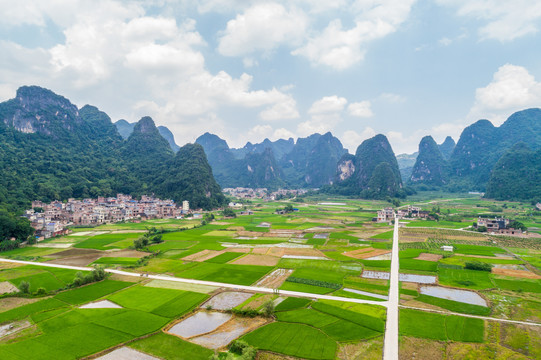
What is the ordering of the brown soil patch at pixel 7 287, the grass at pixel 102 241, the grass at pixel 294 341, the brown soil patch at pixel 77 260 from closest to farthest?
the grass at pixel 294 341 → the brown soil patch at pixel 7 287 → the brown soil patch at pixel 77 260 → the grass at pixel 102 241

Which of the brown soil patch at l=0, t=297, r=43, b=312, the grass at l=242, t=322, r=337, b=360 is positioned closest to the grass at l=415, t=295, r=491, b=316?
the grass at l=242, t=322, r=337, b=360

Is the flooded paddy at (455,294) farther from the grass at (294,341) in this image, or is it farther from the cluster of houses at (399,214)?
the cluster of houses at (399,214)

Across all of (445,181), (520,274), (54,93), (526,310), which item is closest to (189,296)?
(526,310)

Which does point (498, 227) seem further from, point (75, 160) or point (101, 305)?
point (75, 160)

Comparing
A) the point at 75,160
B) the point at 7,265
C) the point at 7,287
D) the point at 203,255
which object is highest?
the point at 75,160

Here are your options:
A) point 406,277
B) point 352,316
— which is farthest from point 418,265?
point 352,316

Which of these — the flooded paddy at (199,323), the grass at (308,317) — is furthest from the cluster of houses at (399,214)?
the flooded paddy at (199,323)

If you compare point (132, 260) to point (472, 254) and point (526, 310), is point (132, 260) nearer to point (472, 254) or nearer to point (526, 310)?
point (526, 310)
